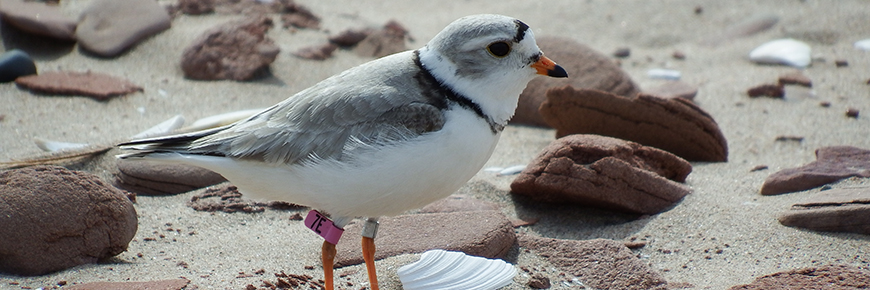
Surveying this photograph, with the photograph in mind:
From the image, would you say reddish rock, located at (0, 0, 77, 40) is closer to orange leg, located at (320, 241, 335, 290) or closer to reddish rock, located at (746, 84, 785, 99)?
orange leg, located at (320, 241, 335, 290)

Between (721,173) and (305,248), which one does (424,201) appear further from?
(721,173)

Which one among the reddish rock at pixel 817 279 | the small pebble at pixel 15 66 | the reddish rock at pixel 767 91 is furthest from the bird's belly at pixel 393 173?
the reddish rock at pixel 767 91

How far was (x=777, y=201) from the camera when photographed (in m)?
4.51

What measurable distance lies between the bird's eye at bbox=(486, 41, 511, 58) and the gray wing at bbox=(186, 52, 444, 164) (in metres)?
0.34

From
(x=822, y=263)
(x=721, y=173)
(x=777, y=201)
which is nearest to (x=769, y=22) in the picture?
(x=721, y=173)

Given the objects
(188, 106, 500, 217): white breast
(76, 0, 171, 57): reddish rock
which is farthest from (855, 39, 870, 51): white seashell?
(76, 0, 171, 57): reddish rock

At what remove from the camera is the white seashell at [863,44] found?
763 cm

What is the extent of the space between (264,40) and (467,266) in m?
3.81

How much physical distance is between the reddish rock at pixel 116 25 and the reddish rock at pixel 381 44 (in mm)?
1734

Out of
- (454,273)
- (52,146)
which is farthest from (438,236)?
(52,146)

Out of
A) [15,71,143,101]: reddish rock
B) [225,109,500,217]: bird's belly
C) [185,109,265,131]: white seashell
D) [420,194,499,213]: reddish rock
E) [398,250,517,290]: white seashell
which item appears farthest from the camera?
[15,71,143,101]: reddish rock

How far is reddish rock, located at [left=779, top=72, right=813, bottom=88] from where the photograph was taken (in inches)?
271

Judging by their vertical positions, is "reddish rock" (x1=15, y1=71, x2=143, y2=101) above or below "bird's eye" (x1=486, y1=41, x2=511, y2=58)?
below

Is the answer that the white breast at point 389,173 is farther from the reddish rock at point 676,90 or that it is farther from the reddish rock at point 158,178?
the reddish rock at point 676,90
